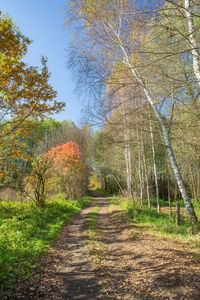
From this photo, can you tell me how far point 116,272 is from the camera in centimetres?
376

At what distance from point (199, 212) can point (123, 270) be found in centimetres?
979

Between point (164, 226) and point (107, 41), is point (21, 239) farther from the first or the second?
point (107, 41)

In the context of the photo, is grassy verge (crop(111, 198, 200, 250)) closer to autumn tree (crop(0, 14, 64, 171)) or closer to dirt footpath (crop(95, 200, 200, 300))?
dirt footpath (crop(95, 200, 200, 300))

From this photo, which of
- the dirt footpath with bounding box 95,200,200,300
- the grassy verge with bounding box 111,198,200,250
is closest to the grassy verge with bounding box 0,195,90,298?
the dirt footpath with bounding box 95,200,200,300

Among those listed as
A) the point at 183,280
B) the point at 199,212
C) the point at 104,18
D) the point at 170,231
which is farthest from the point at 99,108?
the point at 199,212

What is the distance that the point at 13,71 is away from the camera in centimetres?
556

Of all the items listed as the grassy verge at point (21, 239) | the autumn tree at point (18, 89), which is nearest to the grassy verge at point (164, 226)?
the grassy verge at point (21, 239)

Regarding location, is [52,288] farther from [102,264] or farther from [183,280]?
[183,280]

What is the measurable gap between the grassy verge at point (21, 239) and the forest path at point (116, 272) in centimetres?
25

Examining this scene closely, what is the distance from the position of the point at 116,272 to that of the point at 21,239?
9.44 feet

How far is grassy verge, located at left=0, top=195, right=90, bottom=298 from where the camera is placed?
3.50 metres

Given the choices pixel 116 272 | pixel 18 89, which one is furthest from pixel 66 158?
pixel 116 272

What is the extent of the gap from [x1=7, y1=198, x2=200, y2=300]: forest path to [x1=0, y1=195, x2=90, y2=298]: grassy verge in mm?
253

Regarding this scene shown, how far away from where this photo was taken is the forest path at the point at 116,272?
3000mm
